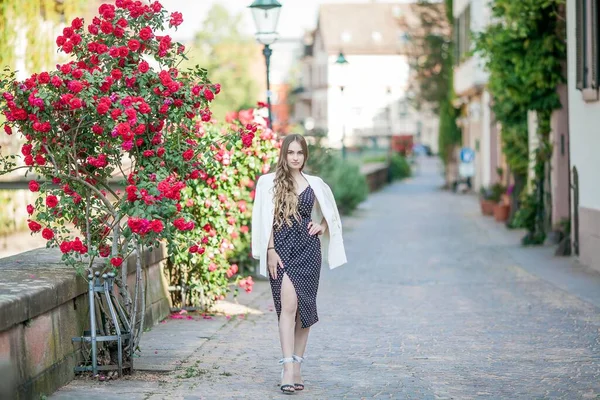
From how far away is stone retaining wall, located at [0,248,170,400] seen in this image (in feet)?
21.9

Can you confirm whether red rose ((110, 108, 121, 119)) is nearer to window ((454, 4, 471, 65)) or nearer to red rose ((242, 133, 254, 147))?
red rose ((242, 133, 254, 147))

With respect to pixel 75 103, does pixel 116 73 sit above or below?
above

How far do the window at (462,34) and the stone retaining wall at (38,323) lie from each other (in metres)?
27.0

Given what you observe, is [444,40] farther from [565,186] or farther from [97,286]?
[97,286]

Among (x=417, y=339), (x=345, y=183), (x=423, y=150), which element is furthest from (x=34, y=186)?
(x=423, y=150)

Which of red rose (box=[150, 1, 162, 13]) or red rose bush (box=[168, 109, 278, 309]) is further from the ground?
red rose (box=[150, 1, 162, 13])

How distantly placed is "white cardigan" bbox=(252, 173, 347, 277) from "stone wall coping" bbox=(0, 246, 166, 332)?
77 cm

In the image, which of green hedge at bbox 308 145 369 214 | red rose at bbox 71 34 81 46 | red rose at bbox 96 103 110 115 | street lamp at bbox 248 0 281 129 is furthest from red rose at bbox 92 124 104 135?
green hedge at bbox 308 145 369 214

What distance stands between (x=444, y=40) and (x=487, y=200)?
16.3 meters

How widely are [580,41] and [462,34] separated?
68.4 ft

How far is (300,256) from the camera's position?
7.81 meters

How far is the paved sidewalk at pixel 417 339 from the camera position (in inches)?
310

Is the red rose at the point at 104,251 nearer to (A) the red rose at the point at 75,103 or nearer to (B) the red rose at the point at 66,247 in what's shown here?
(B) the red rose at the point at 66,247

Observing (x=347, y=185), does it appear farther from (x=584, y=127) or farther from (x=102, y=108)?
(x=102, y=108)
